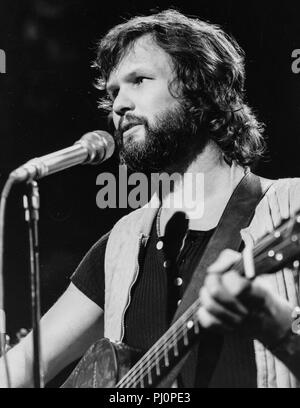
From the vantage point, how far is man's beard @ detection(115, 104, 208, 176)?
2.16m

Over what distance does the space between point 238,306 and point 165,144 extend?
1.01m

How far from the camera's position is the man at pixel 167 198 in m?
1.87

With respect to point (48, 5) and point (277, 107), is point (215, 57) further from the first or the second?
point (48, 5)

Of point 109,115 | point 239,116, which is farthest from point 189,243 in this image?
point 109,115

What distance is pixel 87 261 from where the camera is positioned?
228 cm

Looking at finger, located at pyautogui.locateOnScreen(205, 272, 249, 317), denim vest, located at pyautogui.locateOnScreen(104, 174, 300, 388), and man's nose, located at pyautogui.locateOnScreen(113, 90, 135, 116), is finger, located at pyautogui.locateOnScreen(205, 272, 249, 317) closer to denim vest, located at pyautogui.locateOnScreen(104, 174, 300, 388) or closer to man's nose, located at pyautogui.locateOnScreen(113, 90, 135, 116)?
denim vest, located at pyautogui.locateOnScreen(104, 174, 300, 388)

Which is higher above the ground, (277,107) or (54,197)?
(277,107)

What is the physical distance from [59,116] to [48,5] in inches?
19.0

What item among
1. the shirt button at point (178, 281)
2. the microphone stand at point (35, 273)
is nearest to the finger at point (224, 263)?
the microphone stand at point (35, 273)

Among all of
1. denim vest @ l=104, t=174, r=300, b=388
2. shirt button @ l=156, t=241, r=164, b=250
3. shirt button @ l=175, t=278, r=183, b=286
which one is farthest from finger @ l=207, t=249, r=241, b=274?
shirt button @ l=156, t=241, r=164, b=250

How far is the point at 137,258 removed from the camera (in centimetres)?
210

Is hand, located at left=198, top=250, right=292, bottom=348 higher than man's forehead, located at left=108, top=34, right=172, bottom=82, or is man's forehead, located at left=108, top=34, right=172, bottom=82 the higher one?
man's forehead, located at left=108, top=34, right=172, bottom=82
